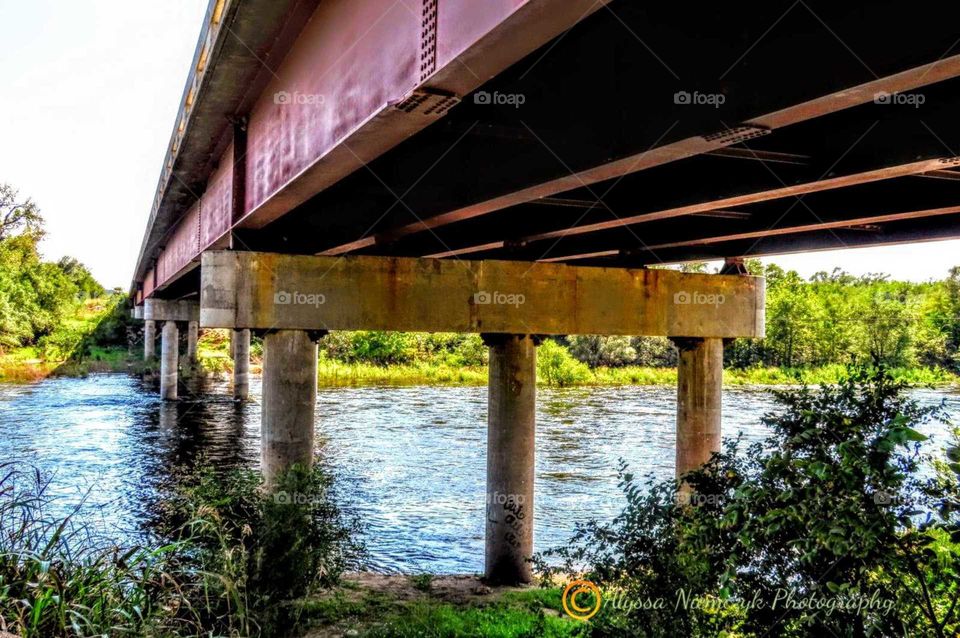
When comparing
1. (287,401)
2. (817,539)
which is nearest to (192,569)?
(287,401)

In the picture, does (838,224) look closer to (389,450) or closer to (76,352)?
(389,450)

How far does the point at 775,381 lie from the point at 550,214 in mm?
47413

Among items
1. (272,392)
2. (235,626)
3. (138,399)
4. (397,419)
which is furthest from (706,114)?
(138,399)

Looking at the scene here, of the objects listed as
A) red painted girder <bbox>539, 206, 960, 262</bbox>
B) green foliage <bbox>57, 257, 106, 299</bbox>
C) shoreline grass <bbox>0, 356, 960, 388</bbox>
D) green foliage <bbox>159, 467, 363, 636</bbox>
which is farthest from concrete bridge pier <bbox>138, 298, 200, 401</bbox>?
green foliage <bbox>57, 257, 106, 299</bbox>

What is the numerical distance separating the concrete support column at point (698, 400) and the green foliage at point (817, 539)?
257 inches

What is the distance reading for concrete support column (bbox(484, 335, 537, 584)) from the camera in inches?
449

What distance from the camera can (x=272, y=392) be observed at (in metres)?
10.8

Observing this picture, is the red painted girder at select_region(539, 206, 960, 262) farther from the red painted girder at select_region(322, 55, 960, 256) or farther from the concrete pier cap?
the red painted girder at select_region(322, 55, 960, 256)

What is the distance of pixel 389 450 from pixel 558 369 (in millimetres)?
27784

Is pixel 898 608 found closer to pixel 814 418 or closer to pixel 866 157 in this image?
pixel 814 418

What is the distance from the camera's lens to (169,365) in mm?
38094

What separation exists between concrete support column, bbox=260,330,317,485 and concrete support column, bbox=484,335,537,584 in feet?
9.16

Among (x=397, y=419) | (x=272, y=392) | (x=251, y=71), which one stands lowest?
(x=397, y=419)

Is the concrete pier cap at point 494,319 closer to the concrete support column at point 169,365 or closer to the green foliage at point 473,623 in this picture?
the green foliage at point 473,623
